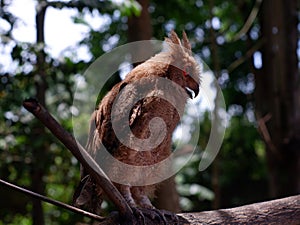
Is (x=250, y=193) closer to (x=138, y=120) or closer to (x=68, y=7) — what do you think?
(x=68, y=7)

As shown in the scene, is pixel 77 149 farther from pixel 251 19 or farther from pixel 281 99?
pixel 251 19

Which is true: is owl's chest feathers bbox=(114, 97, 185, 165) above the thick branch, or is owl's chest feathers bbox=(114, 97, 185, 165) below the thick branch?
above

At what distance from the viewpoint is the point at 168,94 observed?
3.36 m

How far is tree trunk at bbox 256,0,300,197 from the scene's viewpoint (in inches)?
278

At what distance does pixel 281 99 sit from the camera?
24.5ft

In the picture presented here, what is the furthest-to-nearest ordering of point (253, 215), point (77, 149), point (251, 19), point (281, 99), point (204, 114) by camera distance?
point (204, 114)
point (251, 19)
point (281, 99)
point (253, 215)
point (77, 149)

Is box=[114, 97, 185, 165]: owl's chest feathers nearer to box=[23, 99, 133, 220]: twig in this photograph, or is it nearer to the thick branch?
the thick branch

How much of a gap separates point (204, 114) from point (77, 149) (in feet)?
20.4

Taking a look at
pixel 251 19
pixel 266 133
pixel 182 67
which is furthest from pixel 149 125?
pixel 251 19

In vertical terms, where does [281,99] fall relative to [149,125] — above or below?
below

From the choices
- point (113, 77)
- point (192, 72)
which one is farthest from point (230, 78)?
point (192, 72)

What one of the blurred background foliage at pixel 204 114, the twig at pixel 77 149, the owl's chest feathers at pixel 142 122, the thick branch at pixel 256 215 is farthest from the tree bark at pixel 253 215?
the blurred background foliage at pixel 204 114

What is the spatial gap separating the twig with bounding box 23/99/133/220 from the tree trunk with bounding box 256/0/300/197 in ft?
14.7

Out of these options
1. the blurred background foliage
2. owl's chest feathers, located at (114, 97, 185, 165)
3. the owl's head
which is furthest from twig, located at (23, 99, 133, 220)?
the blurred background foliage
